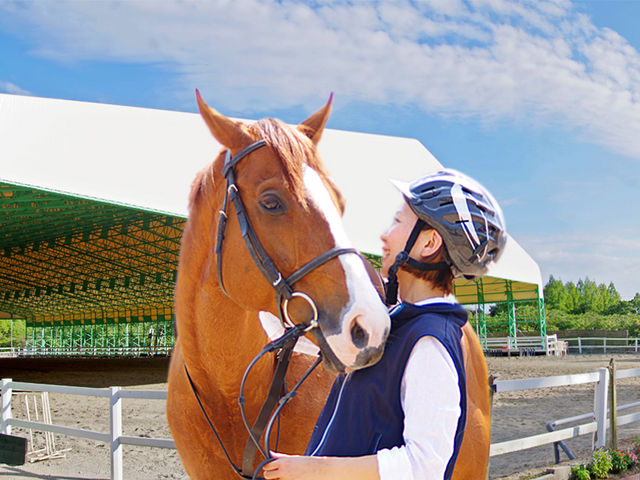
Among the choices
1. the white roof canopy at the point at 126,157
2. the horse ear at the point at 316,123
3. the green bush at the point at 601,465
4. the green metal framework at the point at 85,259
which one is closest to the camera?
the horse ear at the point at 316,123

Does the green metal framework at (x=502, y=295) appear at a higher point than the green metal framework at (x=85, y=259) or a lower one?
lower

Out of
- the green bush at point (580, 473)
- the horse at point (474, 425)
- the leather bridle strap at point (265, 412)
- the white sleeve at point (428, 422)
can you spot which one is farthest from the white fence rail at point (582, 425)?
the white sleeve at point (428, 422)

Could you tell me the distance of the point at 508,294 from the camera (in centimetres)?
2809

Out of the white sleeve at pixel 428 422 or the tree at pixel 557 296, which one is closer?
the white sleeve at pixel 428 422

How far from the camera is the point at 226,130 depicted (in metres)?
1.88

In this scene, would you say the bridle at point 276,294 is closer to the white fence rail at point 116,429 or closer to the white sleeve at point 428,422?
the white sleeve at point 428,422

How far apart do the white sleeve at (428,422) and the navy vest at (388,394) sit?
4 centimetres

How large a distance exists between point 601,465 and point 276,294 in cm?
532

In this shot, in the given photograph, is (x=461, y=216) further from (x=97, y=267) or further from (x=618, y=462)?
(x=97, y=267)

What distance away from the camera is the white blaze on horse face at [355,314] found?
1299 millimetres

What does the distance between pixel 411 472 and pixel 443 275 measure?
47 centimetres

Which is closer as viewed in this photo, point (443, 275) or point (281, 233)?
point (443, 275)

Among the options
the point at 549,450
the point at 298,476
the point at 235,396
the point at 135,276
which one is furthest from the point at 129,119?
the point at 135,276

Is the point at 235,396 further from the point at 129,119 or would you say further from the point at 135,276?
the point at 135,276
